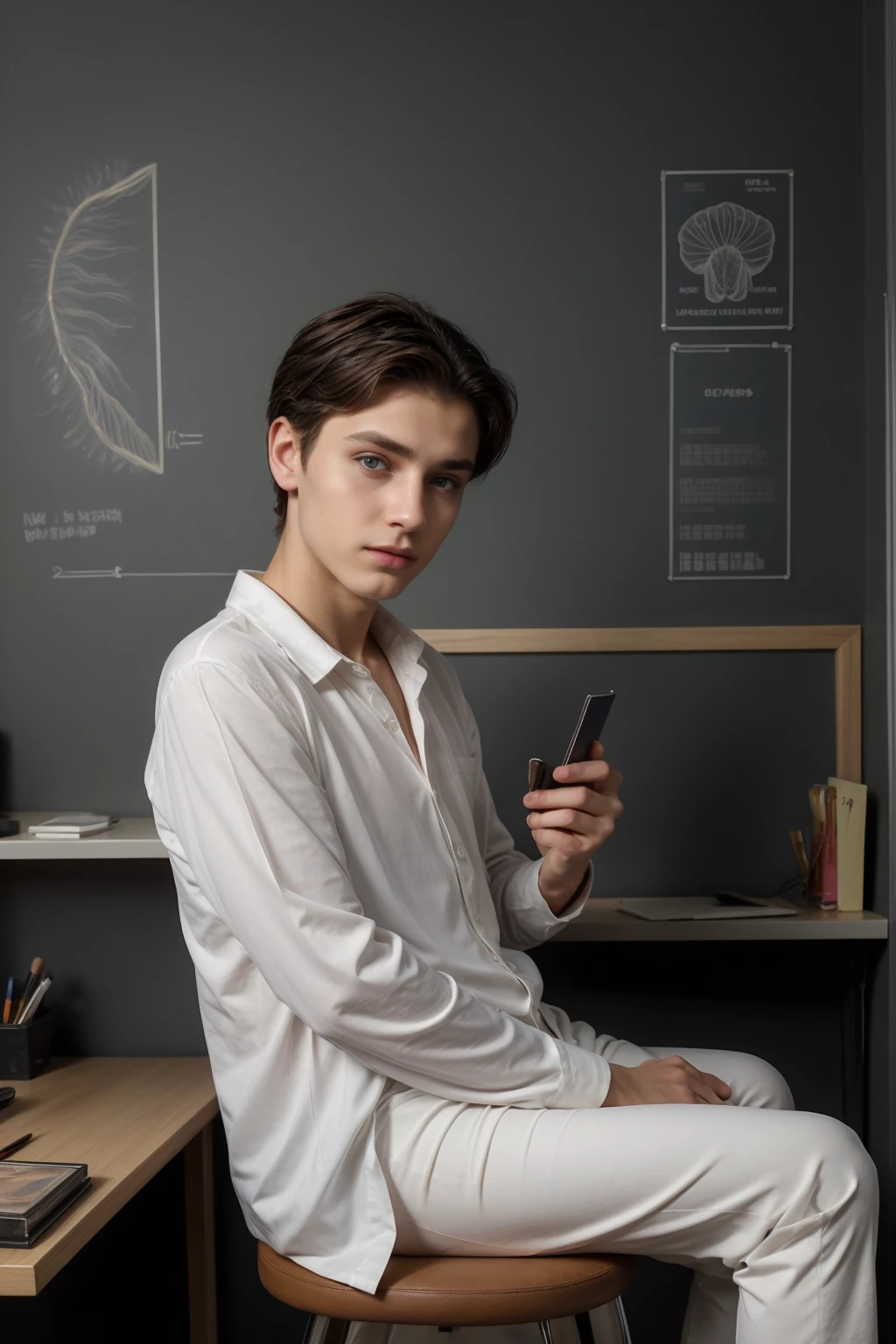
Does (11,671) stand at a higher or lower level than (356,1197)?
higher

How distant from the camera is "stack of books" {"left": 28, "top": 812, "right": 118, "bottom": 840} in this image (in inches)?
72.4

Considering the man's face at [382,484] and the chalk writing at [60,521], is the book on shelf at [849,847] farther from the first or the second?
the chalk writing at [60,521]

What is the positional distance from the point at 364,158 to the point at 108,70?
459 mm

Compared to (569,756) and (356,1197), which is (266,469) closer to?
(569,756)

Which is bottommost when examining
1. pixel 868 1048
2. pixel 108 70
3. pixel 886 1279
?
pixel 886 1279

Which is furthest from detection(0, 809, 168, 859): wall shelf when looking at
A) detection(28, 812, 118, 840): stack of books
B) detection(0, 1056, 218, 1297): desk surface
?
detection(0, 1056, 218, 1297): desk surface

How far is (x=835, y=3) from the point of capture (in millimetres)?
2062

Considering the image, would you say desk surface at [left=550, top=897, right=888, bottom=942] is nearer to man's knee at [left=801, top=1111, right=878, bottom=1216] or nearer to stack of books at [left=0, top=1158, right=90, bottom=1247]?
man's knee at [left=801, top=1111, right=878, bottom=1216]

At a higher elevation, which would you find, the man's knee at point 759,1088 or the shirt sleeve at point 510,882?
the shirt sleeve at point 510,882

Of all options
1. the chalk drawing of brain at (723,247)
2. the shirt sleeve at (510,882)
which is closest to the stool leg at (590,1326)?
the shirt sleeve at (510,882)

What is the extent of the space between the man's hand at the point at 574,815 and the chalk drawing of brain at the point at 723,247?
95 cm

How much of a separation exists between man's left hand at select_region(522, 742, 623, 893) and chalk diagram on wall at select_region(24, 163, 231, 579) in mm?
937

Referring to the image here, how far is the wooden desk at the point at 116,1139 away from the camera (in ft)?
4.26

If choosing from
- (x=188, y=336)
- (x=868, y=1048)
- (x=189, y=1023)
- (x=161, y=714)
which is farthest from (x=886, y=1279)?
(x=188, y=336)
